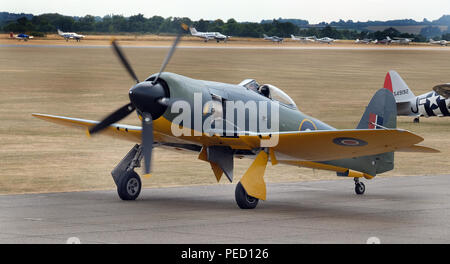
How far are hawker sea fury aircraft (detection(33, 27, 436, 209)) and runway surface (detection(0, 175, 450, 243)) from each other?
765 mm

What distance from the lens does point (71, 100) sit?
147 ft

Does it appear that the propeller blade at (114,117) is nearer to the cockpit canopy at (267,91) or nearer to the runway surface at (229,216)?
the runway surface at (229,216)

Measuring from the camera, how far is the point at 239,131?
1460cm

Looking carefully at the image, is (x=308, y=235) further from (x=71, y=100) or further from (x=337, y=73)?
(x=337, y=73)

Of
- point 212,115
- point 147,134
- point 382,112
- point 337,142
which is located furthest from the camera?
point 382,112

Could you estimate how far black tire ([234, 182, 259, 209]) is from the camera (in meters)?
14.3

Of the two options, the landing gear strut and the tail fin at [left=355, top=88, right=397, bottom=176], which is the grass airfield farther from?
the tail fin at [left=355, top=88, right=397, bottom=176]

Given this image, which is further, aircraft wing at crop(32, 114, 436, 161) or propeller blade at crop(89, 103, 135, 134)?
propeller blade at crop(89, 103, 135, 134)

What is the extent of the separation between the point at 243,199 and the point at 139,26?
60.3ft

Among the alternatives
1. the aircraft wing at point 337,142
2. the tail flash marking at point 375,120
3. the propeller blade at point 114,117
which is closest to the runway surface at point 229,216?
the aircraft wing at point 337,142

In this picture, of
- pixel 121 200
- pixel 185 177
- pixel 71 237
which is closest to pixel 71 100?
pixel 185 177

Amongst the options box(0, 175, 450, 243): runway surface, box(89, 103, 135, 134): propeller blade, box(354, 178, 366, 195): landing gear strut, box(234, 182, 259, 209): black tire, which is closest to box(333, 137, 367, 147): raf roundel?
box(0, 175, 450, 243): runway surface

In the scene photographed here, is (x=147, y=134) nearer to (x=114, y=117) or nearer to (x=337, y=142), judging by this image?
(x=114, y=117)

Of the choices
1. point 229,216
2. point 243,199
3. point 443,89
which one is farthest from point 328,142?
point 443,89
